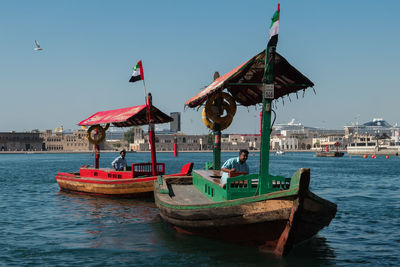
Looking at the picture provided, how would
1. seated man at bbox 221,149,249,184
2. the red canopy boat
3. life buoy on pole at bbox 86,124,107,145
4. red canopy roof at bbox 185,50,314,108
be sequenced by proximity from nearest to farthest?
red canopy roof at bbox 185,50,314,108 < seated man at bbox 221,149,249,184 < the red canopy boat < life buoy on pole at bbox 86,124,107,145

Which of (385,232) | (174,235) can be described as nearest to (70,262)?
(174,235)

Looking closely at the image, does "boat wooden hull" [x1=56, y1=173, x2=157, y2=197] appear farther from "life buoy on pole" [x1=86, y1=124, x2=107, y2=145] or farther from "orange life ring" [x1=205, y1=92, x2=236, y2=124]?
"orange life ring" [x1=205, y1=92, x2=236, y2=124]

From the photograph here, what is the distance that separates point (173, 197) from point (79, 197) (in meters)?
12.4

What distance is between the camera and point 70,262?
13.4m

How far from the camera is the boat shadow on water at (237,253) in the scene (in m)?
12.8

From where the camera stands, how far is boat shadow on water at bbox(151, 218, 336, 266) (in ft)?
41.9

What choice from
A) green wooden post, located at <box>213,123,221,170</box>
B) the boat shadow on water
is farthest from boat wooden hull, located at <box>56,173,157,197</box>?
the boat shadow on water

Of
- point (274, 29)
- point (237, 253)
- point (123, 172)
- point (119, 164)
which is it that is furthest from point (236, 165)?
point (119, 164)

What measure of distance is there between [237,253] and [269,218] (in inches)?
75.6

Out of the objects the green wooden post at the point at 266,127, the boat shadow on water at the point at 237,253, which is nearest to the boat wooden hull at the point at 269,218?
the boat shadow on water at the point at 237,253

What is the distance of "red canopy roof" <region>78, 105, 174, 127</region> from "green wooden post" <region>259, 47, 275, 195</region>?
12.6m

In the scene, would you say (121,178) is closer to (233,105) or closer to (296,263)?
(233,105)

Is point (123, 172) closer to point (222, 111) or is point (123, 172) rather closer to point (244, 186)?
point (222, 111)

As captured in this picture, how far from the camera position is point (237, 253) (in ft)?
44.1
